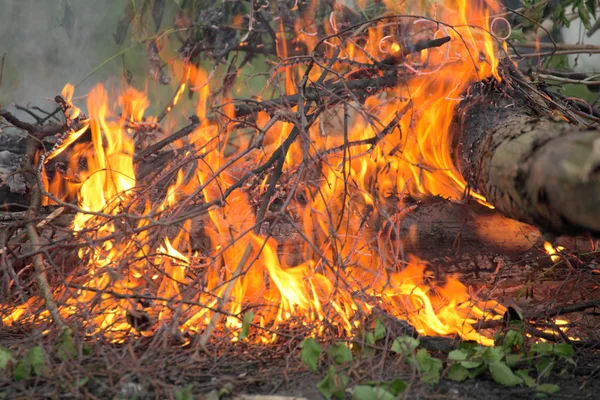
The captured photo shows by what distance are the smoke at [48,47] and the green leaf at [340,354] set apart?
5718 mm

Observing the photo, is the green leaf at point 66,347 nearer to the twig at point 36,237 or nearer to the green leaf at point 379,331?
the twig at point 36,237

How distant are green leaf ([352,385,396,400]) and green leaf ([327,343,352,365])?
0.22 m

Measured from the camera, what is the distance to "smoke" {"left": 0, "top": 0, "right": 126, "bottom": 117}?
22.5 ft

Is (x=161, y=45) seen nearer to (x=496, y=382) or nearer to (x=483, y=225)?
(x=483, y=225)

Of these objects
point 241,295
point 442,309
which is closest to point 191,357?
point 241,295

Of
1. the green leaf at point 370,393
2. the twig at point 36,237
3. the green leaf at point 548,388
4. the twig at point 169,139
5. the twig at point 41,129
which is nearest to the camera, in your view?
the green leaf at point 370,393

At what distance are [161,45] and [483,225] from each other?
3.05 m

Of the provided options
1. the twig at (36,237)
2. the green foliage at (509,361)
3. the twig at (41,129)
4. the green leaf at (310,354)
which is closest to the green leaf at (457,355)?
the green foliage at (509,361)

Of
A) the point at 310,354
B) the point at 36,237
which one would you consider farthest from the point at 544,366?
the point at 36,237

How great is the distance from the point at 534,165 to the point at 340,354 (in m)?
0.85

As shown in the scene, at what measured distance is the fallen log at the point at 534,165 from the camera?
5.24 ft

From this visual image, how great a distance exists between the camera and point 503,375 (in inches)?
74.9

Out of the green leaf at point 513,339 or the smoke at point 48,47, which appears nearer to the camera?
the green leaf at point 513,339

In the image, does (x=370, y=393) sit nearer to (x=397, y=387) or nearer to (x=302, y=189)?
(x=397, y=387)
